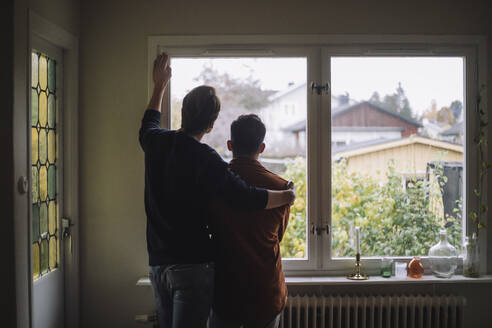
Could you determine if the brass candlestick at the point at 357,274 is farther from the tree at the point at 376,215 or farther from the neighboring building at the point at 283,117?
the neighboring building at the point at 283,117

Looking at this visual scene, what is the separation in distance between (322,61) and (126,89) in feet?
4.20

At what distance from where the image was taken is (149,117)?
2.03 metres

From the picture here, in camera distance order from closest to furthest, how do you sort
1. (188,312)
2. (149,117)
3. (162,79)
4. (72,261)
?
(188,312) < (149,117) < (162,79) < (72,261)

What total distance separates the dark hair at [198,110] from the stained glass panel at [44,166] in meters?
1.07

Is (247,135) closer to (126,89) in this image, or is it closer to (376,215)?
(126,89)

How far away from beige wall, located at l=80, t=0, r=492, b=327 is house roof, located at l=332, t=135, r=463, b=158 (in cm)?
71

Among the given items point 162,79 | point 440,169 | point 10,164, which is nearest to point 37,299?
point 10,164

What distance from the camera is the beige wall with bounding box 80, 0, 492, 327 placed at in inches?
117

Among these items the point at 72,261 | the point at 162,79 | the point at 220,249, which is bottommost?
the point at 72,261

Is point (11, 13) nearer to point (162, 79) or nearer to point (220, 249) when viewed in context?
point (162, 79)

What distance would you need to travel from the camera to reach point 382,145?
10.1 ft

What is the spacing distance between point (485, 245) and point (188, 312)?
2.22 metres

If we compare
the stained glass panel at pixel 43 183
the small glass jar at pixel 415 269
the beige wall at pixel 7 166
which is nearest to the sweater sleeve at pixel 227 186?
the beige wall at pixel 7 166

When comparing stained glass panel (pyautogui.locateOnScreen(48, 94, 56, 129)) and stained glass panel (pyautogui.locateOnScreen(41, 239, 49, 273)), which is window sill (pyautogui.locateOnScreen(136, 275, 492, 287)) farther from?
stained glass panel (pyautogui.locateOnScreen(48, 94, 56, 129))
